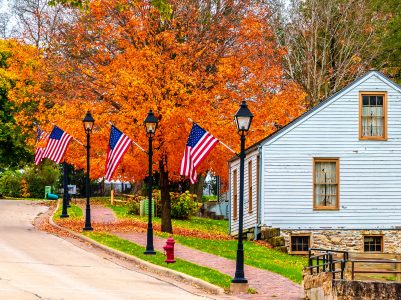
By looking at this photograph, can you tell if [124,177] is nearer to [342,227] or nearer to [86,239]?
[86,239]

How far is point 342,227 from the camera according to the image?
39500 mm

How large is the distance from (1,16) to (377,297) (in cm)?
6345

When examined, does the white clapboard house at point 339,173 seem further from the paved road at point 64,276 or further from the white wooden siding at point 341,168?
the paved road at point 64,276

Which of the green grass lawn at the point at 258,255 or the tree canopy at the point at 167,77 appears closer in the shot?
the green grass lawn at the point at 258,255

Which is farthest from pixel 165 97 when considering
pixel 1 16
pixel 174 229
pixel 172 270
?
pixel 1 16

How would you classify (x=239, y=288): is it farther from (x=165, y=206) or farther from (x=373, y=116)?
A: (x=373, y=116)

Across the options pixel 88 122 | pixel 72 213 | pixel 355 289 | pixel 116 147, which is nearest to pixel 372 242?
pixel 116 147

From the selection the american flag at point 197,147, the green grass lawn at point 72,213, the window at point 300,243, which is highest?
the american flag at point 197,147

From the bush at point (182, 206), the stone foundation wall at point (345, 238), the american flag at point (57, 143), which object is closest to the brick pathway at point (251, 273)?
the american flag at point (57, 143)

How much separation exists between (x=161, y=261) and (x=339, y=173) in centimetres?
1241

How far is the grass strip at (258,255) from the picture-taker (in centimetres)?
2932

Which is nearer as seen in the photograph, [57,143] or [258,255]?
[258,255]

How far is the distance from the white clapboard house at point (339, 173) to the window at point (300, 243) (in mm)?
40

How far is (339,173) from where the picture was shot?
39406mm
